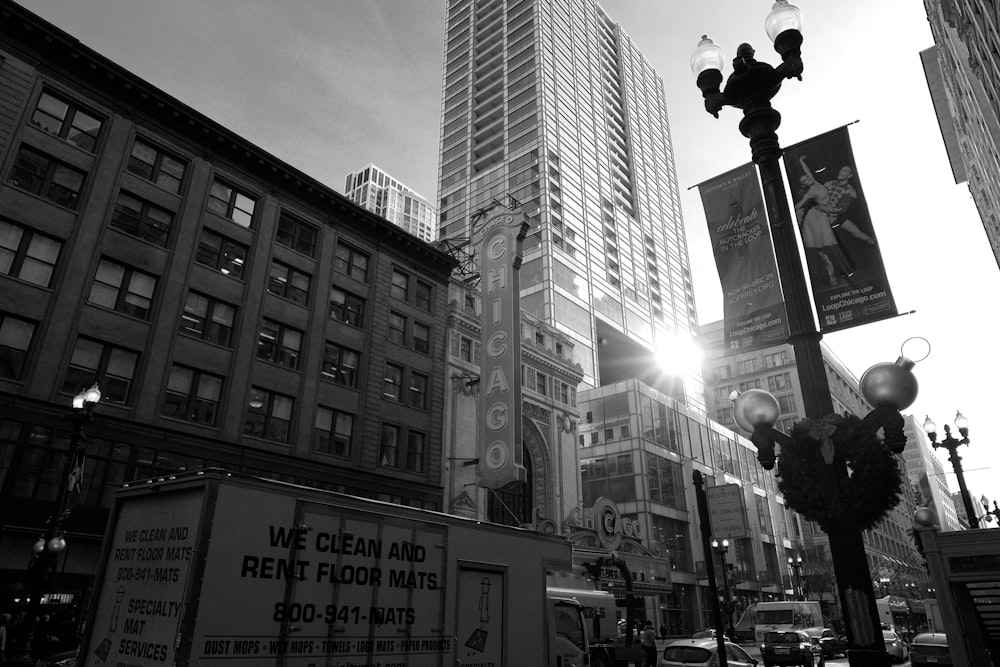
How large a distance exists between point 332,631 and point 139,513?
10.8 feet

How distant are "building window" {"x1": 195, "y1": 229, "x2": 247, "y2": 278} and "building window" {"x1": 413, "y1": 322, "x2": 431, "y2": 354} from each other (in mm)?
11831

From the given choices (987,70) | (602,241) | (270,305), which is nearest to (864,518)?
(987,70)

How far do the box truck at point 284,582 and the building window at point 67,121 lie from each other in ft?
80.9

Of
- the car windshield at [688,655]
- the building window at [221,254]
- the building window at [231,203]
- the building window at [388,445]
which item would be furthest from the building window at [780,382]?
the car windshield at [688,655]

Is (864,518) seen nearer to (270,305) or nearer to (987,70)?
(987,70)

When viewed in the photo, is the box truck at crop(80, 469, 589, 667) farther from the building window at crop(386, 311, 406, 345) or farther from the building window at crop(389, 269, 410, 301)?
the building window at crop(389, 269, 410, 301)

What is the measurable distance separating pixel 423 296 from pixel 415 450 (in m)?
10.6

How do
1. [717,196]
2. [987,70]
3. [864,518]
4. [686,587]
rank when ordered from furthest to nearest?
[686,587], [987,70], [717,196], [864,518]

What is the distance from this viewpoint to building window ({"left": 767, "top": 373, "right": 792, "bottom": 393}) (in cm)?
11062

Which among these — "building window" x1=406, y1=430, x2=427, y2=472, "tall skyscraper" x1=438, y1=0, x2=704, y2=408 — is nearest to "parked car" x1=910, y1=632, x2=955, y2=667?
"building window" x1=406, y1=430, x2=427, y2=472

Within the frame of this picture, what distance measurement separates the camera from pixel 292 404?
31.9 m

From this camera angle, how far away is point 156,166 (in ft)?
96.8

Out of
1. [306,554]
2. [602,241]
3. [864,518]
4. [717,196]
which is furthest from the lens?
[602,241]

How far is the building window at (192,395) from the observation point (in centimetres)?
2739
